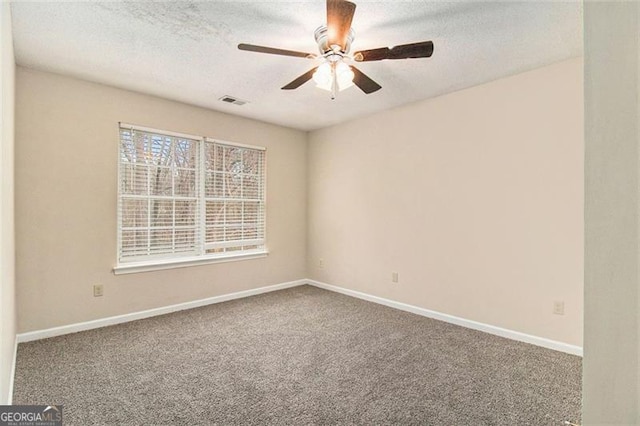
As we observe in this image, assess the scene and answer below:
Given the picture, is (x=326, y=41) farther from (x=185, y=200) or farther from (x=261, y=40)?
(x=185, y=200)

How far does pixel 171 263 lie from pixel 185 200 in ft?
2.61

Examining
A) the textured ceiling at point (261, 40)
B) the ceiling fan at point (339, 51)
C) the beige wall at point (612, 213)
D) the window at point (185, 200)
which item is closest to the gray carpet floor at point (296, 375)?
the window at point (185, 200)

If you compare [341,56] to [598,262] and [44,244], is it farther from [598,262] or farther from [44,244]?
[44,244]

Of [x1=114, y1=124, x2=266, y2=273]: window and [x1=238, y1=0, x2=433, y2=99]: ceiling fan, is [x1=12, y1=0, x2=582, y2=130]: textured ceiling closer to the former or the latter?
[x1=238, y1=0, x2=433, y2=99]: ceiling fan

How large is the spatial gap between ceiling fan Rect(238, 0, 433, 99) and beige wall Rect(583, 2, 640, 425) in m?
1.41

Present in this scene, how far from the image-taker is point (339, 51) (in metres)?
2.12

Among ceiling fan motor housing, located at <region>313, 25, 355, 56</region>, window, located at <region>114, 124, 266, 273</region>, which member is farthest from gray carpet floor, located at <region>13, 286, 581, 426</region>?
ceiling fan motor housing, located at <region>313, 25, 355, 56</region>

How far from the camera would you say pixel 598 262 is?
59cm

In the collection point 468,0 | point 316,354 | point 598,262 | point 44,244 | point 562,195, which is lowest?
point 316,354

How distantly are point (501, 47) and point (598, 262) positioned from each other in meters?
2.56

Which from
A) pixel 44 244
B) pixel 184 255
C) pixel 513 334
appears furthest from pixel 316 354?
pixel 44 244

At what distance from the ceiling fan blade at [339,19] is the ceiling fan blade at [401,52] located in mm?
164

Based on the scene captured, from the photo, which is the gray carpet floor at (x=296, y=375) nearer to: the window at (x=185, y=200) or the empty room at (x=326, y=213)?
the empty room at (x=326, y=213)

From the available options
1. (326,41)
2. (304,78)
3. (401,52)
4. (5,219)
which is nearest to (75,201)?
(5,219)
